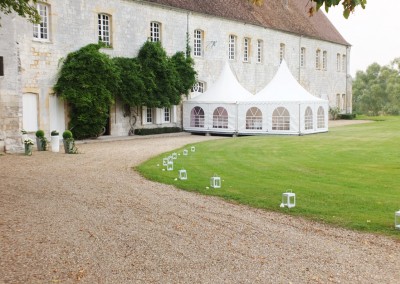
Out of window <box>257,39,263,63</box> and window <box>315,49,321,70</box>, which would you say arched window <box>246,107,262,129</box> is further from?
window <box>315,49,321,70</box>

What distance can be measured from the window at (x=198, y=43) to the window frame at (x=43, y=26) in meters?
9.15

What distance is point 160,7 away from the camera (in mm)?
24000

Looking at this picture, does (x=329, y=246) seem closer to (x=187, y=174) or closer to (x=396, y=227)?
(x=396, y=227)

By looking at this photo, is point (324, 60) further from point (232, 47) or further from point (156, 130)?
point (156, 130)

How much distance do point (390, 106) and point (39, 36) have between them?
47605 millimetres

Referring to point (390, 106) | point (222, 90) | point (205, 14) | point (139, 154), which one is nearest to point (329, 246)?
point (139, 154)

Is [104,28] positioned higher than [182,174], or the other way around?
[104,28]

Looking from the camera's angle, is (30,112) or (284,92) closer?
(30,112)

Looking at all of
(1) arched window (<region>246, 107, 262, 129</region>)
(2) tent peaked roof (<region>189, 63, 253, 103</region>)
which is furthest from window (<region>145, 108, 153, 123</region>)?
(1) arched window (<region>246, 107, 262, 129</region>)

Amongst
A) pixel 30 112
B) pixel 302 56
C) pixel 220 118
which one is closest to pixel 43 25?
pixel 30 112

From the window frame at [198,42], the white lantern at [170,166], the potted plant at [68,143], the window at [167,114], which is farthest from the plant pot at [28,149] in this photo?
the window frame at [198,42]

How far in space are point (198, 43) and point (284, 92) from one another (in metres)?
6.28

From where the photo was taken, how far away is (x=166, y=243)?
5.76 metres

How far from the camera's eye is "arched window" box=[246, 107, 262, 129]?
23.2 m
